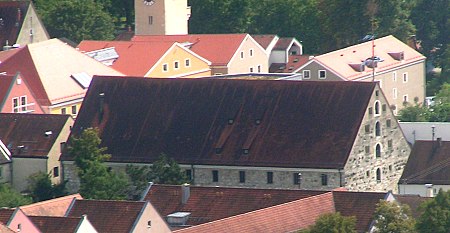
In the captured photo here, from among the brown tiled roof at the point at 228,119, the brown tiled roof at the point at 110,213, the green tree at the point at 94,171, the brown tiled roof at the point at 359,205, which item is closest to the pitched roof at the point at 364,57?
the brown tiled roof at the point at 228,119

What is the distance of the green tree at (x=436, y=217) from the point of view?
8812 cm

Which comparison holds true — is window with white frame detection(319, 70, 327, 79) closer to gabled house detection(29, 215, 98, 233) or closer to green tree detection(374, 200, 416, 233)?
green tree detection(374, 200, 416, 233)

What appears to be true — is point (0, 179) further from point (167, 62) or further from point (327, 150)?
point (167, 62)

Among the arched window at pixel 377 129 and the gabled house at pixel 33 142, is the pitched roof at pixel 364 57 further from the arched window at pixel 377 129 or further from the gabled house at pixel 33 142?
the gabled house at pixel 33 142

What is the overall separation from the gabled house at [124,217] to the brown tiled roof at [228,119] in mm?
15508

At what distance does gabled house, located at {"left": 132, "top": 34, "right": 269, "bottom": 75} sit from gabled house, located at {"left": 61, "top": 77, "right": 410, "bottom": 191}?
25.1m

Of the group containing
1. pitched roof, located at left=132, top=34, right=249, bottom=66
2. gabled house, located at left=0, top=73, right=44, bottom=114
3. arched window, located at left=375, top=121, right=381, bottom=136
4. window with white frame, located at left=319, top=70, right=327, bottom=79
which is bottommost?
arched window, located at left=375, top=121, right=381, bottom=136

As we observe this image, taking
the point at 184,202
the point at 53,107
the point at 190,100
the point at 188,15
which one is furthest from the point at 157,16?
the point at 184,202

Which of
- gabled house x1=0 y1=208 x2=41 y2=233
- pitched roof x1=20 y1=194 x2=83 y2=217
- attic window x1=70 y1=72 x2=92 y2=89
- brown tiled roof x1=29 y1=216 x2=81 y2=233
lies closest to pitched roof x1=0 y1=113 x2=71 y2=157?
attic window x1=70 y1=72 x2=92 y2=89

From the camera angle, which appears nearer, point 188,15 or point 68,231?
point 68,231

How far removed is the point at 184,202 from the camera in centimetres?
9281

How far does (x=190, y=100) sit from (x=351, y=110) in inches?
283

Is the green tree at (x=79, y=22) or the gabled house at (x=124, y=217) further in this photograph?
the green tree at (x=79, y=22)

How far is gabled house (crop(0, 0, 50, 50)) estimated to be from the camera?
138750 millimetres
